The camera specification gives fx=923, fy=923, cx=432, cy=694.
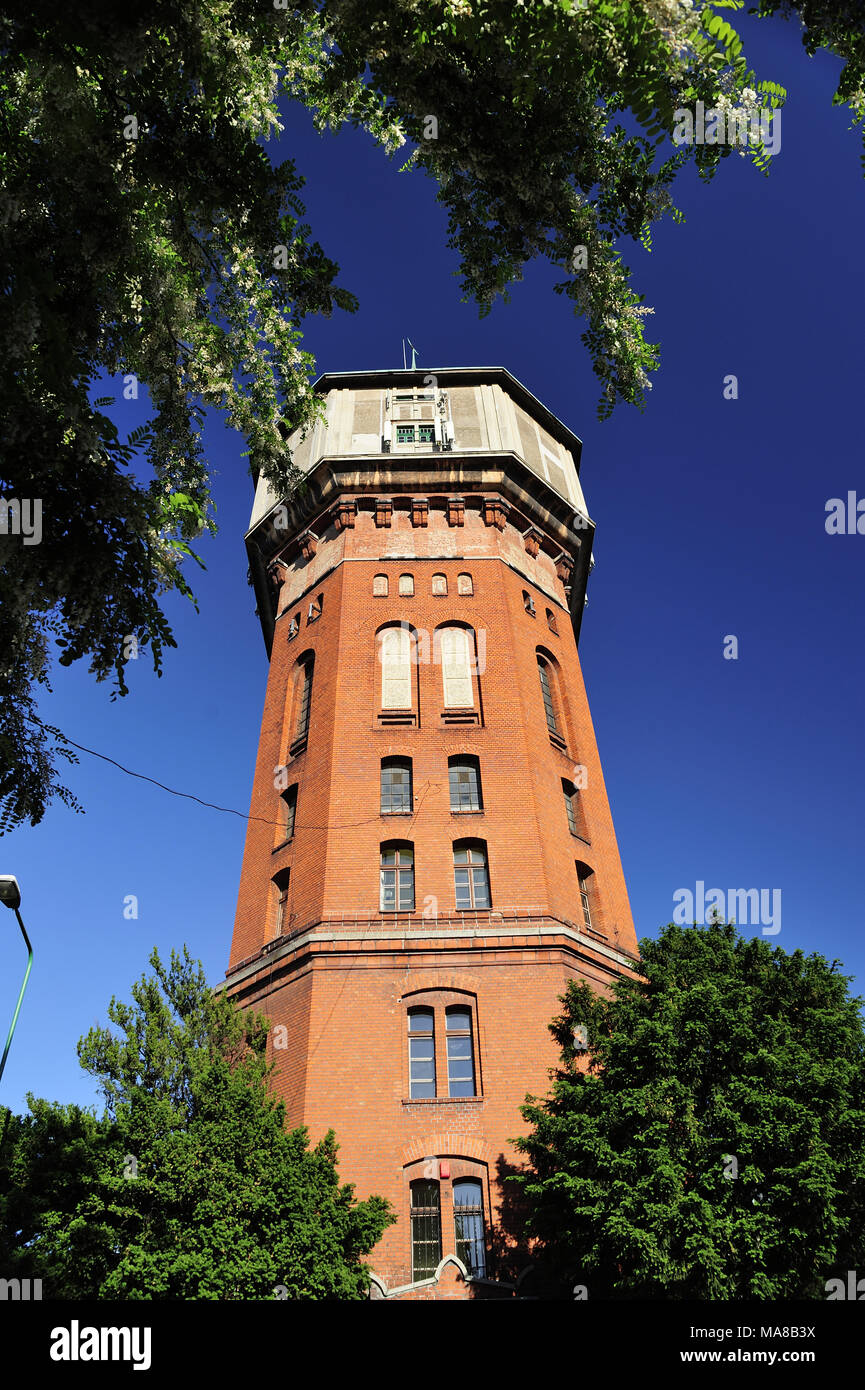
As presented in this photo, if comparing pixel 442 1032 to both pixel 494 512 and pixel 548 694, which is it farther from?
pixel 494 512

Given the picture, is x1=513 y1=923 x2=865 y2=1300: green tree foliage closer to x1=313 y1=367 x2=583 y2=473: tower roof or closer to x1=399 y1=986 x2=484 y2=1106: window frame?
x1=399 y1=986 x2=484 y2=1106: window frame

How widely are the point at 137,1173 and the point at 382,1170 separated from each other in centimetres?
584

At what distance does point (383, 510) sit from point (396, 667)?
566 cm

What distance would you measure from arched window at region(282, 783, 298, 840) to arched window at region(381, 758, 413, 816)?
254 cm

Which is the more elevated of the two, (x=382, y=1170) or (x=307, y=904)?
(x=307, y=904)

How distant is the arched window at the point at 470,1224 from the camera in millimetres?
16812

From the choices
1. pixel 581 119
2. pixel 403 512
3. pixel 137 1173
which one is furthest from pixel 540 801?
pixel 581 119

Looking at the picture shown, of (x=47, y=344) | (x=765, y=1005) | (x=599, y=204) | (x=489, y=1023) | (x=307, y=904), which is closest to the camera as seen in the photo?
(x=47, y=344)

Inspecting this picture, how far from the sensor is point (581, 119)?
705 cm

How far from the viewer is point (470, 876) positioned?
2195 cm

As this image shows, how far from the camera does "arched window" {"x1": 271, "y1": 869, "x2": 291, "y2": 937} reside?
22797 millimetres

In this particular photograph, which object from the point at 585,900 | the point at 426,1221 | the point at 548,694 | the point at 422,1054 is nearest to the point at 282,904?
the point at 422,1054
